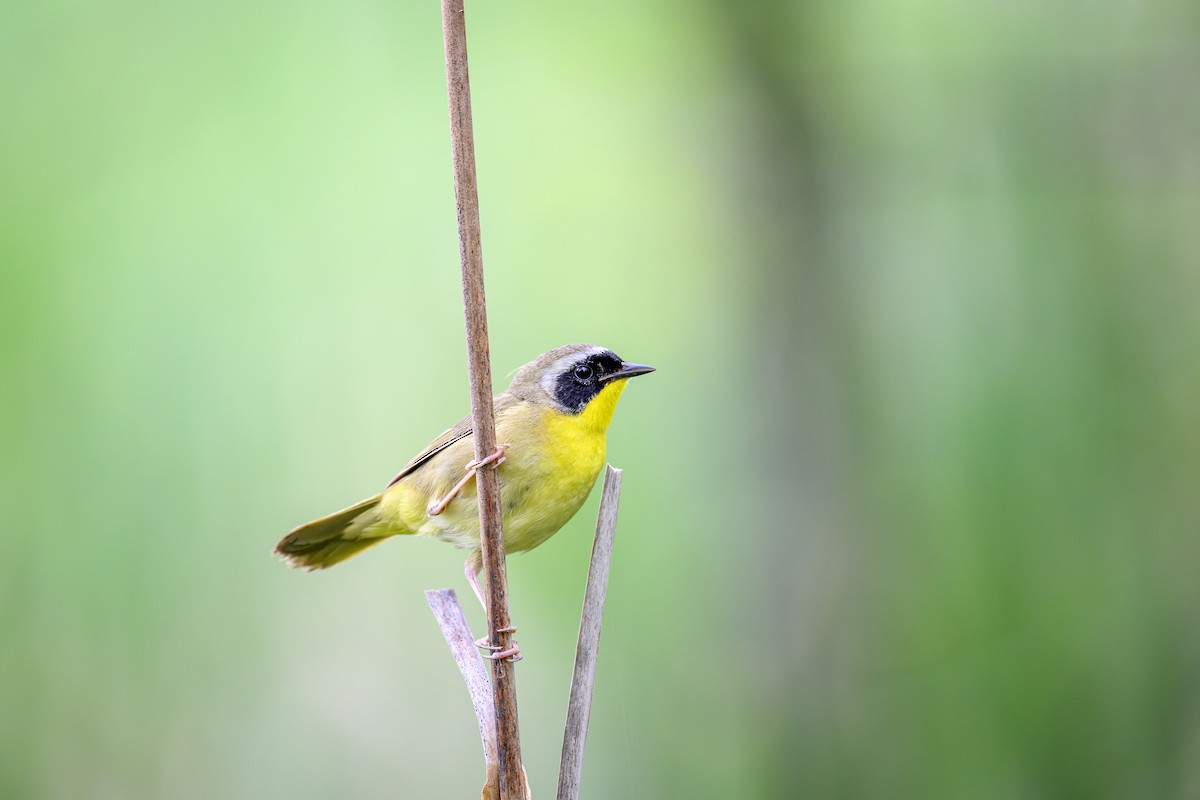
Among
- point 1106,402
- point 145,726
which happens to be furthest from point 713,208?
Answer: point 145,726

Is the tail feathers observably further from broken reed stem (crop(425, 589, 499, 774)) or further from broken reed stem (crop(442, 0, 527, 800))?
broken reed stem (crop(442, 0, 527, 800))

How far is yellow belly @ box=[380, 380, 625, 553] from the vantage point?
297 centimetres

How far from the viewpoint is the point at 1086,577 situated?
493 cm

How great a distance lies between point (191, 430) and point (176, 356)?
0.34 meters

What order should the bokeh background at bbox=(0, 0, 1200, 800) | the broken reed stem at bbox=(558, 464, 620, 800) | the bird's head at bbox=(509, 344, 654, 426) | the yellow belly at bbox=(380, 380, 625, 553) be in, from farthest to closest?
the bokeh background at bbox=(0, 0, 1200, 800) → the bird's head at bbox=(509, 344, 654, 426) → the yellow belly at bbox=(380, 380, 625, 553) → the broken reed stem at bbox=(558, 464, 620, 800)

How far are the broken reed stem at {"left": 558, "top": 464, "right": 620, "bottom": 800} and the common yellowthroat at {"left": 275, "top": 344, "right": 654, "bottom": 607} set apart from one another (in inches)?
29.2

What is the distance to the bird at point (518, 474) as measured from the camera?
298cm

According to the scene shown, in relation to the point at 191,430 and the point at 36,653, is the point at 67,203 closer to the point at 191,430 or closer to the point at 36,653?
the point at 191,430

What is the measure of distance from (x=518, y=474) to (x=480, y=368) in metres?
1.14

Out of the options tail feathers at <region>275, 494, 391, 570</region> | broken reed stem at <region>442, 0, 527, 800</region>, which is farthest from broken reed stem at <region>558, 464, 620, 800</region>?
tail feathers at <region>275, 494, 391, 570</region>

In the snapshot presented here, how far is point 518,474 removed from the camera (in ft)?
9.75

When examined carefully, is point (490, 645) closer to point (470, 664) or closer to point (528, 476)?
point (470, 664)

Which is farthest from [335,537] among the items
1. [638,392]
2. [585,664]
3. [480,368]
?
[638,392]

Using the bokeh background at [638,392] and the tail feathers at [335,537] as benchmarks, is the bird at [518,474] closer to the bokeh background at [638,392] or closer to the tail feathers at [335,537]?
the tail feathers at [335,537]
